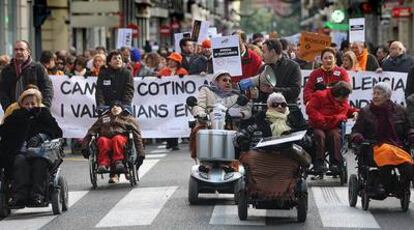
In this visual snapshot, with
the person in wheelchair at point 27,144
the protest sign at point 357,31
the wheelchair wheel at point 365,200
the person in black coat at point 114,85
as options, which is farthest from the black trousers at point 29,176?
the protest sign at point 357,31

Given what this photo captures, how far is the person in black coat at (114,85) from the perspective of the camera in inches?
688

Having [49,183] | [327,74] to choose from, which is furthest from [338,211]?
[327,74]

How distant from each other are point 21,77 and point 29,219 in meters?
2.65

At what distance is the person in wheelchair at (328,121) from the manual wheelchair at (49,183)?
12.0 feet

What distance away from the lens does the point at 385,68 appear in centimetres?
2264

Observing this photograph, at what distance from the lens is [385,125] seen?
45.9 ft

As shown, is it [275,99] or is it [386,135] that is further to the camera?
[386,135]

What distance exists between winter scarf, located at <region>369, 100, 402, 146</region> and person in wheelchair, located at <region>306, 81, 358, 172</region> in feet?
6.96

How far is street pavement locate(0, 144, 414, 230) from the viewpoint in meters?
13.0

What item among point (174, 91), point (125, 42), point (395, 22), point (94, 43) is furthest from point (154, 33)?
point (174, 91)

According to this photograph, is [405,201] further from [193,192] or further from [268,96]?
[193,192]

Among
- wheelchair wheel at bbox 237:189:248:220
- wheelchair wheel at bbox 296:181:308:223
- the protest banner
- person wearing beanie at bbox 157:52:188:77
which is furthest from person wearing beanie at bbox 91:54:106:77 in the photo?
wheelchair wheel at bbox 296:181:308:223

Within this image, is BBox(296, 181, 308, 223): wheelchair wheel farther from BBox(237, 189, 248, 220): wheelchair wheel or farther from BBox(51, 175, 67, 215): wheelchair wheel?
BBox(51, 175, 67, 215): wheelchair wheel

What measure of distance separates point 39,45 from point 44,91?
2501 cm
